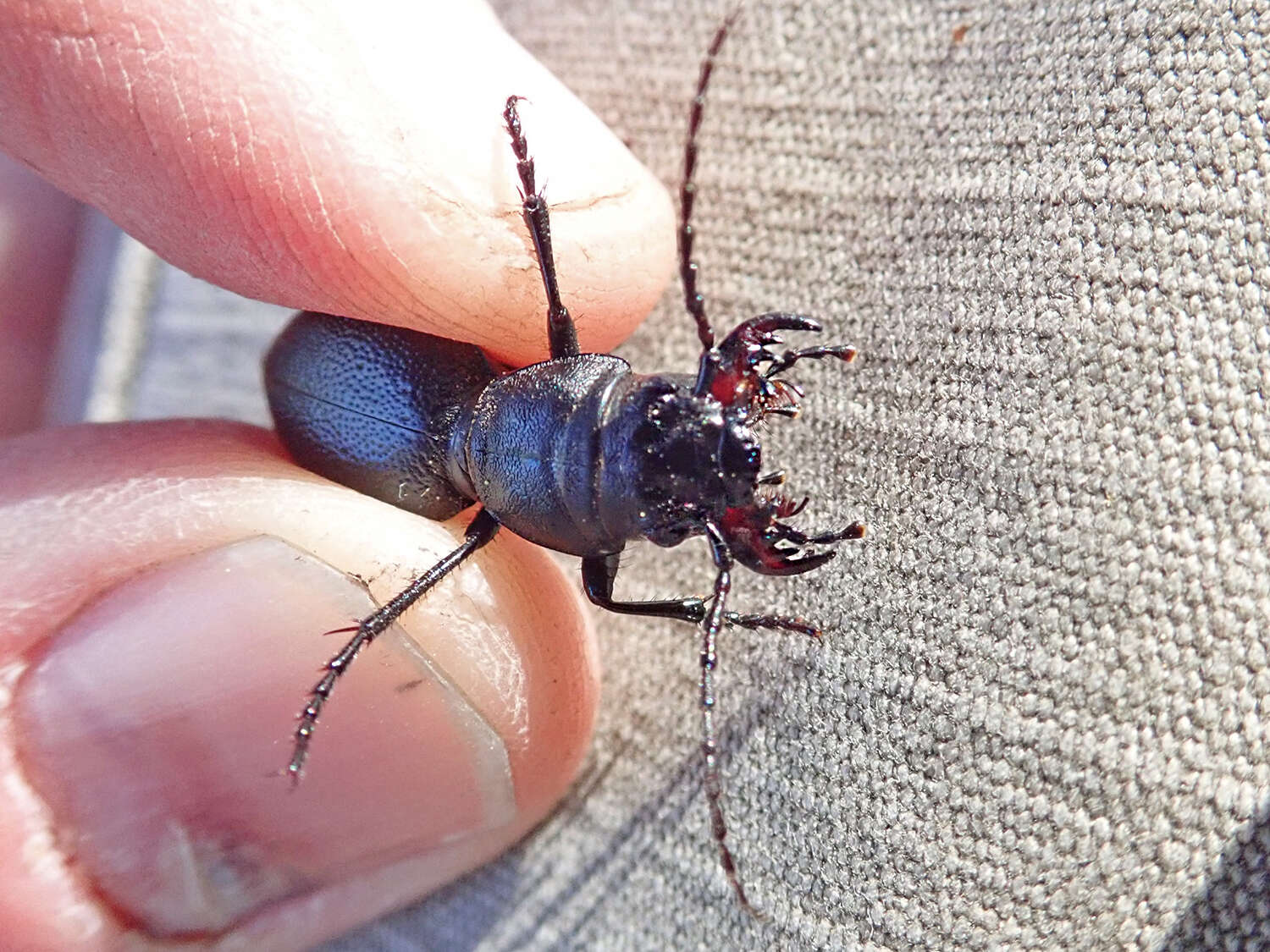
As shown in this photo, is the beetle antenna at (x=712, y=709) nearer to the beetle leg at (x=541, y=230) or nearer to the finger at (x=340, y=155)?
the beetle leg at (x=541, y=230)

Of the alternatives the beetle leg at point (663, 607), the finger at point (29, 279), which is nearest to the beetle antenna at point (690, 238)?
the beetle leg at point (663, 607)

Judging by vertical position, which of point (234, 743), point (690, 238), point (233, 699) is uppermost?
point (690, 238)

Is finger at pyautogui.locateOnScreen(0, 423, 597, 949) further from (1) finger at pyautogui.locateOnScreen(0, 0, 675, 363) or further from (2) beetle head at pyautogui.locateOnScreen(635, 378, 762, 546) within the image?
(1) finger at pyautogui.locateOnScreen(0, 0, 675, 363)

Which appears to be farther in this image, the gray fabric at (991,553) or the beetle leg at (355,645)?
the beetle leg at (355,645)

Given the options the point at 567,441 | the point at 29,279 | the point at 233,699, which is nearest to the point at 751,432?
the point at 567,441

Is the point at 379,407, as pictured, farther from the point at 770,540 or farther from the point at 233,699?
the point at 770,540

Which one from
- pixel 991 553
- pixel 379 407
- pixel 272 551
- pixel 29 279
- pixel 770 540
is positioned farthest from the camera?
pixel 29 279

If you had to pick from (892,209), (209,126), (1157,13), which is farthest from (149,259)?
(1157,13)

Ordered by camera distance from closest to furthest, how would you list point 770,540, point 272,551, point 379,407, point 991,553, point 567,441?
point 991,553
point 770,540
point 272,551
point 567,441
point 379,407

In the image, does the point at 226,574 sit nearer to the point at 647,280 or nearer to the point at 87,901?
the point at 87,901
